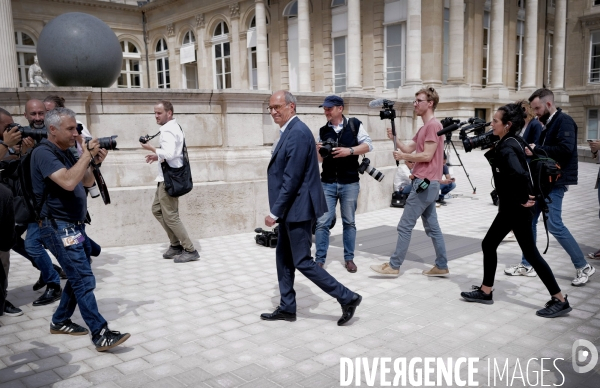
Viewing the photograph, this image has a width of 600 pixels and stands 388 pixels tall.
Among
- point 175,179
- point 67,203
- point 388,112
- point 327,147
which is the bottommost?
point 175,179

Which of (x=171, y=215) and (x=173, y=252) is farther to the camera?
(x=173, y=252)

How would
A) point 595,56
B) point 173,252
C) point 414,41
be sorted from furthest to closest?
1. point 595,56
2. point 414,41
3. point 173,252

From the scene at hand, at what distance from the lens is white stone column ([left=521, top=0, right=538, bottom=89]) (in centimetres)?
2802

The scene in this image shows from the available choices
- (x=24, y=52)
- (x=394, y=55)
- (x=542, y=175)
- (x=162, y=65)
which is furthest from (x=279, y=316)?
(x=162, y=65)

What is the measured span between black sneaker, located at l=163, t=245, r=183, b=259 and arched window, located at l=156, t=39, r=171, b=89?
107 ft

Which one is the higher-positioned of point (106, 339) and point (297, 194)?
point (297, 194)

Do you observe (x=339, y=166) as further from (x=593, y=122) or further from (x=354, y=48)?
(x=593, y=122)

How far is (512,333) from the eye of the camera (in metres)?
4.11

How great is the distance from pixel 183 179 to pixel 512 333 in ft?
13.7

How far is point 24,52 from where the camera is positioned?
30984 mm

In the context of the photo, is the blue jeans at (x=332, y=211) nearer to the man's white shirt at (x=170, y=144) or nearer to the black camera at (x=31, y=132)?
the man's white shirt at (x=170, y=144)

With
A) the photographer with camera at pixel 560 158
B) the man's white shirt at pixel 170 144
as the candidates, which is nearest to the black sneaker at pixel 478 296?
the photographer with camera at pixel 560 158

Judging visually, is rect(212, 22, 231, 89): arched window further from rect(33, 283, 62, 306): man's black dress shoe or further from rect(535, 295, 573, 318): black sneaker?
rect(535, 295, 573, 318): black sneaker

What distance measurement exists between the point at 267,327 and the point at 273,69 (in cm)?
2760
